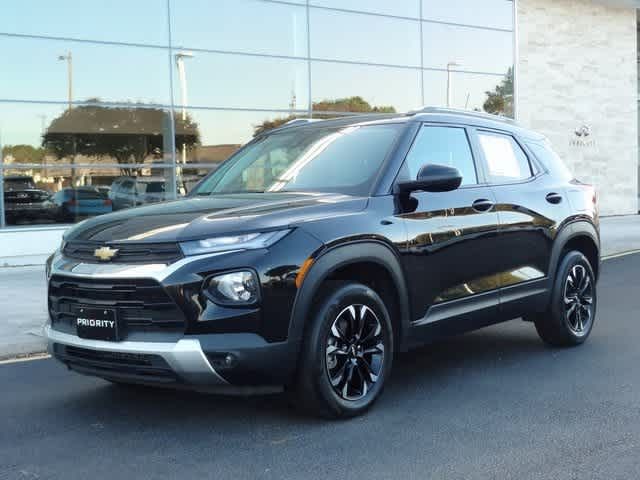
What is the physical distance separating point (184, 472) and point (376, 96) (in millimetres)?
17338

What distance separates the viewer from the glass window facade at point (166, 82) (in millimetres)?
15523

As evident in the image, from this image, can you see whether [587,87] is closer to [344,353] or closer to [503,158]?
[503,158]

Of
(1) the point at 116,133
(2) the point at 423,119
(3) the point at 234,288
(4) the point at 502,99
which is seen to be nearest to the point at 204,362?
(3) the point at 234,288

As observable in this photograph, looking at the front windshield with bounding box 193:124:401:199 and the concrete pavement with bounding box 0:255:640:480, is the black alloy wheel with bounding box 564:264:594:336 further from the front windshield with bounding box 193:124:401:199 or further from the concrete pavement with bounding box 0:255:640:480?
the front windshield with bounding box 193:124:401:199

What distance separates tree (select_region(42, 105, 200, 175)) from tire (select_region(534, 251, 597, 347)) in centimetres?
1151

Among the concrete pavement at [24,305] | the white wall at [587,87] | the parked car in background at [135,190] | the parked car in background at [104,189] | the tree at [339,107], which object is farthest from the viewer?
the white wall at [587,87]

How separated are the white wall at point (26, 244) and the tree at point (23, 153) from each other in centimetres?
130

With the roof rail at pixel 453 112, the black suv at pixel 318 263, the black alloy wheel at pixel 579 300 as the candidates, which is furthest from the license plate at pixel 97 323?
the black alloy wheel at pixel 579 300

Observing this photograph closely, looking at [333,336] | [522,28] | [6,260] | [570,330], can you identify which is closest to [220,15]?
[6,260]

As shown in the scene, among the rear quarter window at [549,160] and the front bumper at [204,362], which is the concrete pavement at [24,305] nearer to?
the front bumper at [204,362]

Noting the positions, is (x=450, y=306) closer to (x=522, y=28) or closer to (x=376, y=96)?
(x=376, y=96)

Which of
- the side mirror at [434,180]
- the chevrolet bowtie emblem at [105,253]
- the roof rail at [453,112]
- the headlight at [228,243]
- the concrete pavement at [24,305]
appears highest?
the roof rail at [453,112]

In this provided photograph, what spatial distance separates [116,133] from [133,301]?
12.9 metres

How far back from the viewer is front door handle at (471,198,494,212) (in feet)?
18.5
